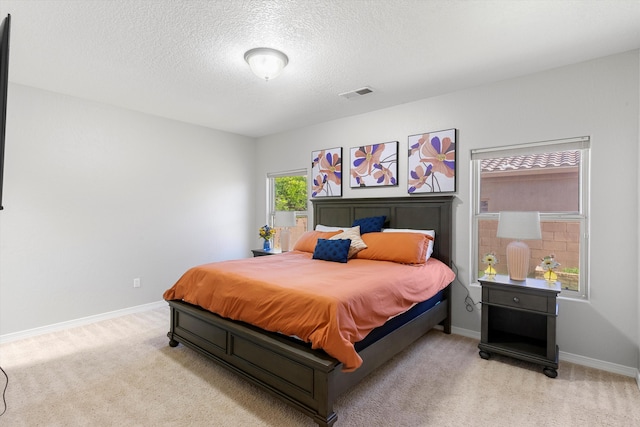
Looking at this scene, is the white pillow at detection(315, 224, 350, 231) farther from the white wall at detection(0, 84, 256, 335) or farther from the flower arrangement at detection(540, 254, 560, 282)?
the flower arrangement at detection(540, 254, 560, 282)

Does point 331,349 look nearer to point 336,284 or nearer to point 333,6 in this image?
point 336,284

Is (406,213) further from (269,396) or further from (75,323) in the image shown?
(75,323)

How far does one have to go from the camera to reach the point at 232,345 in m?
2.37

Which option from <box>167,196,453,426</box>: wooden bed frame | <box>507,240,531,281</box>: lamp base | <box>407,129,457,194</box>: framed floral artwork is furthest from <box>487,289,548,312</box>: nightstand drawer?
<box>407,129,457,194</box>: framed floral artwork

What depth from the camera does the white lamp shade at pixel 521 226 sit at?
2.61 meters

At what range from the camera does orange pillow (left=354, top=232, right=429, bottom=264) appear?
10.1 feet

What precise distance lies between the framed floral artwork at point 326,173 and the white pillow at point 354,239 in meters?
0.86

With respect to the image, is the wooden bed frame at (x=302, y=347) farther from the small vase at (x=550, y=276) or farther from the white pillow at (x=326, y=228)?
the small vase at (x=550, y=276)

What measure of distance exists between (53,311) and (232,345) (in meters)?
2.45

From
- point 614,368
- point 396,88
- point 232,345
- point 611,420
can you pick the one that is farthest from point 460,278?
point 232,345

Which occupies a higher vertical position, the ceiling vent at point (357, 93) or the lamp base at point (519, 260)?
the ceiling vent at point (357, 93)

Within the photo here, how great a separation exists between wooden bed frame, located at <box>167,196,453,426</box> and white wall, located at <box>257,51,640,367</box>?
22cm

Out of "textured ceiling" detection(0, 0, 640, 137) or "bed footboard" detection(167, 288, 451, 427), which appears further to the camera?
"textured ceiling" detection(0, 0, 640, 137)

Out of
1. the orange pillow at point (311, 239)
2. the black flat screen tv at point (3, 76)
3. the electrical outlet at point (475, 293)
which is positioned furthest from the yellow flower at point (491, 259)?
the black flat screen tv at point (3, 76)
